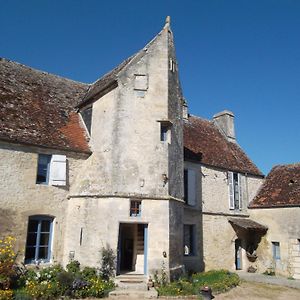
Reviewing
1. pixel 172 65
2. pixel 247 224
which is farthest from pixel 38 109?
pixel 247 224

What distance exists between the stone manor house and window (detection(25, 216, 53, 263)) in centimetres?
4

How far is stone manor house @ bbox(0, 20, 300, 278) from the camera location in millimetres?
12188

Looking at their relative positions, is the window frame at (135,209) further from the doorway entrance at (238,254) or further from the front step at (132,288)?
the doorway entrance at (238,254)

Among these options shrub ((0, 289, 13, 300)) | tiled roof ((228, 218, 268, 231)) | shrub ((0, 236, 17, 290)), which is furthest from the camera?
tiled roof ((228, 218, 268, 231))

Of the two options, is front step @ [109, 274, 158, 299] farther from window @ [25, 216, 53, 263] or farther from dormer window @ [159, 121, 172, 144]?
dormer window @ [159, 121, 172, 144]

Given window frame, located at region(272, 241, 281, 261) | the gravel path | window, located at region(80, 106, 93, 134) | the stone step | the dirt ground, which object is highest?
window, located at region(80, 106, 93, 134)

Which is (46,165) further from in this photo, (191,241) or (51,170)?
(191,241)

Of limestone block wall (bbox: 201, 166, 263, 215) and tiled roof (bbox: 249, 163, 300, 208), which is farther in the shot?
tiled roof (bbox: 249, 163, 300, 208)

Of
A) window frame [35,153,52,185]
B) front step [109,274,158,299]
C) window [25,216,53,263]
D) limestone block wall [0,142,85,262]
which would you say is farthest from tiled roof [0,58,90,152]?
front step [109,274,158,299]

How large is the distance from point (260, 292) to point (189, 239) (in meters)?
4.63

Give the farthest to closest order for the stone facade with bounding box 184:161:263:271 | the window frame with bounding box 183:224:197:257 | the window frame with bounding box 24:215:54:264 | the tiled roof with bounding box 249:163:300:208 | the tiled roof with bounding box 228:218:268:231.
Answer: the tiled roof with bounding box 249:163:300:208
the tiled roof with bounding box 228:218:268:231
the stone facade with bounding box 184:161:263:271
the window frame with bounding box 183:224:197:257
the window frame with bounding box 24:215:54:264

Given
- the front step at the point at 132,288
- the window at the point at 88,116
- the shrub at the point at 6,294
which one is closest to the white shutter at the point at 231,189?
the front step at the point at 132,288

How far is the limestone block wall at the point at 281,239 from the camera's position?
17.0 meters

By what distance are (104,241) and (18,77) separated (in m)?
9.09
